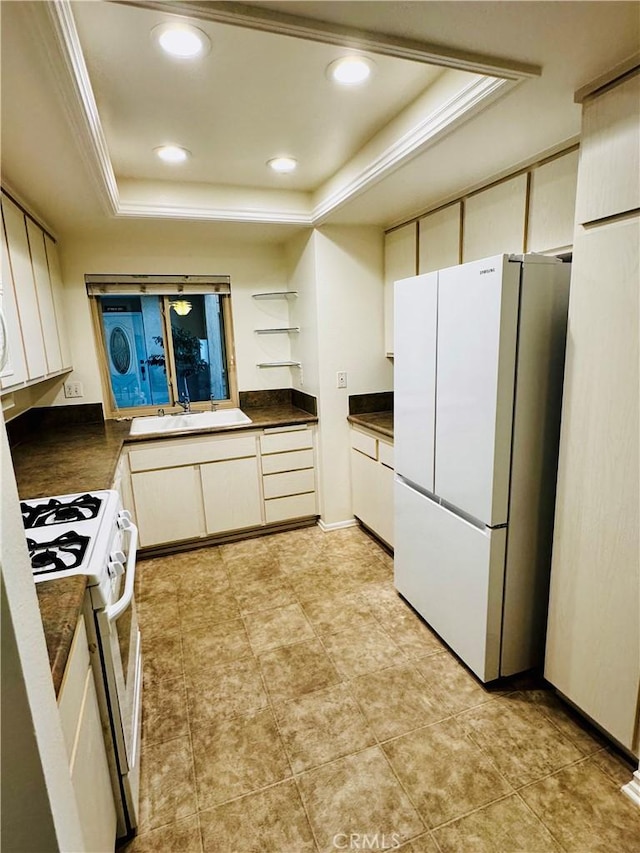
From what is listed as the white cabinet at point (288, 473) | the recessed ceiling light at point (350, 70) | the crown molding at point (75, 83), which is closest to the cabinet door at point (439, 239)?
the recessed ceiling light at point (350, 70)

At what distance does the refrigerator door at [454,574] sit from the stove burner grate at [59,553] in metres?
1.42

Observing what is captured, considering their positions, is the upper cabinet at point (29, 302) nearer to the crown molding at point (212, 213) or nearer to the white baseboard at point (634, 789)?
the crown molding at point (212, 213)

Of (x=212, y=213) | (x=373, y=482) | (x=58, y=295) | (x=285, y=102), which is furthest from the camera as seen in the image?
(x=373, y=482)

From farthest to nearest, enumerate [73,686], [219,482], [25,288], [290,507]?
[290,507]
[219,482]
[25,288]
[73,686]

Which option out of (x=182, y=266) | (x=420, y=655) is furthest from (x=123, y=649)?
(x=182, y=266)

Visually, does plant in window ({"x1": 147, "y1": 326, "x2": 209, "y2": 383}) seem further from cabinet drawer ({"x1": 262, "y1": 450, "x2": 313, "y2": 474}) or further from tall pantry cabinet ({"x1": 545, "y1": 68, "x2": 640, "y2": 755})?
tall pantry cabinet ({"x1": 545, "y1": 68, "x2": 640, "y2": 755})

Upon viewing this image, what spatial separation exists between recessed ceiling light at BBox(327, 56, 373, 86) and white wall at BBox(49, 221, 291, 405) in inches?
57.9

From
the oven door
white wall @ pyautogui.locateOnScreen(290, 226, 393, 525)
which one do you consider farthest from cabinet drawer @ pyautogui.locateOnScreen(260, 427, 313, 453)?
the oven door

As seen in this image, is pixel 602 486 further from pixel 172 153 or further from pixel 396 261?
pixel 172 153

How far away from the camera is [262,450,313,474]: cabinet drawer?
3230mm

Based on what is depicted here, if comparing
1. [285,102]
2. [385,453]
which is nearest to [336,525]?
[385,453]

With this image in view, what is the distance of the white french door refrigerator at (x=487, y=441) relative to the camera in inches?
63.4

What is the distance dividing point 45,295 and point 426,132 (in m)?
2.15

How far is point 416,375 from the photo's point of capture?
2.10 meters
